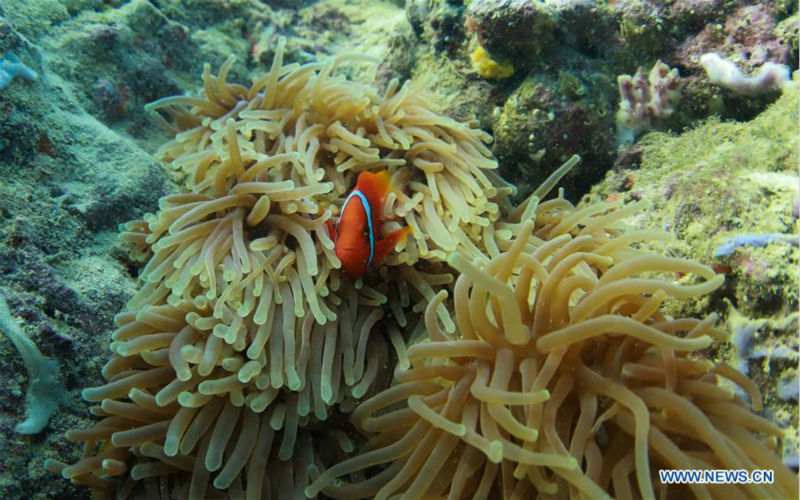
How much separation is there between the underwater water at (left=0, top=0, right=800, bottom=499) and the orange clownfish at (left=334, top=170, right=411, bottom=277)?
15 millimetres

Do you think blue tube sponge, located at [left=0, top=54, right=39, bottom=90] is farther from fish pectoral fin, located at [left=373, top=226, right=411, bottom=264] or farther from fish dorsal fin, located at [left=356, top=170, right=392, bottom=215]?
fish pectoral fin, located at [left=373, top=226, right=411, bottom=264]

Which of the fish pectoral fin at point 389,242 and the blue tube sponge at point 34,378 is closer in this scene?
the blue tube sponge at point 34,378

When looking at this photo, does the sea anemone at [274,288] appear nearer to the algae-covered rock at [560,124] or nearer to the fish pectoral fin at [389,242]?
the fish pectoral fin at [389,242]

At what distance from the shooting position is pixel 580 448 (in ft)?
4.84

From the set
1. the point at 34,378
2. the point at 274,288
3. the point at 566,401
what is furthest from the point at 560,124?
the point at 34,378

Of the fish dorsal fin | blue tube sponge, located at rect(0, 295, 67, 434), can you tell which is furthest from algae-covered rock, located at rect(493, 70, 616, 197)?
blue tube sponge, located at rect(0, 295, 67, 434)

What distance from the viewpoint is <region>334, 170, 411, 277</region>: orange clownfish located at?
2066mm

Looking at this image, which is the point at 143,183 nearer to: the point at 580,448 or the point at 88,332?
the point at 88,332

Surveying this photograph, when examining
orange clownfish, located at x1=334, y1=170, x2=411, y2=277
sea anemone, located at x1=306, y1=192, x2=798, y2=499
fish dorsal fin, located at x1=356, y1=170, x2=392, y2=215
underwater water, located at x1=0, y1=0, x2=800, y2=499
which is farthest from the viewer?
fish dorsal fin, located at x1=356, y1=170, x2=392, y2=215

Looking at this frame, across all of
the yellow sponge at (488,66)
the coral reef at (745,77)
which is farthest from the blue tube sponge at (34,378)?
the coral reef at (745,77)

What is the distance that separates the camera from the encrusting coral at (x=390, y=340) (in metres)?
1.50

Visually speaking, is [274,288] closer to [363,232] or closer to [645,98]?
[363,232]

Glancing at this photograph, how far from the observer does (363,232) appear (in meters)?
2.07

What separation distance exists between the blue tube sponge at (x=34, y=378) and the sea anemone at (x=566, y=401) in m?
1.04
